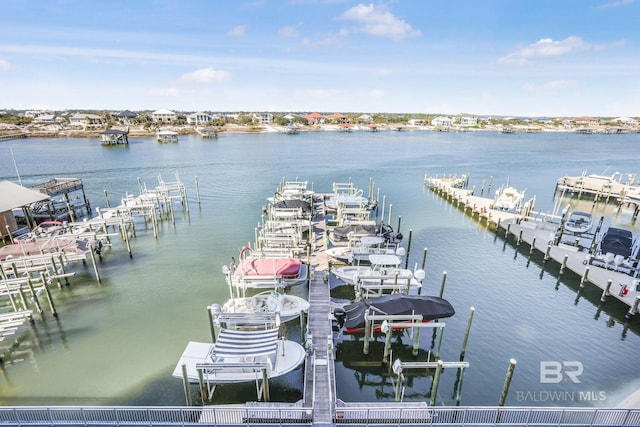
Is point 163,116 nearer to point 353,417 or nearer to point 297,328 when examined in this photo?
point 297,328

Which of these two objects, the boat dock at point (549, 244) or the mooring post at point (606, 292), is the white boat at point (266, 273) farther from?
the boat dock at point (549, 244)

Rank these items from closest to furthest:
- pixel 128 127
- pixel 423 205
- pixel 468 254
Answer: pixel 468 254 < pixel 423 205 < pixel 128 127

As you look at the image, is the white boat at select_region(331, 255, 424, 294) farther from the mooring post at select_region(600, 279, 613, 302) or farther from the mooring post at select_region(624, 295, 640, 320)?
the mooring post at select_region(624, 295, 640, 320)

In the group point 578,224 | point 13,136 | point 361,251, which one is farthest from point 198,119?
point 578,224

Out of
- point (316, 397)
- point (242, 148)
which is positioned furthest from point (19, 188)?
point (242, 148)

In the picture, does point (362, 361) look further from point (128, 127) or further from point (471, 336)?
point (128, 127)

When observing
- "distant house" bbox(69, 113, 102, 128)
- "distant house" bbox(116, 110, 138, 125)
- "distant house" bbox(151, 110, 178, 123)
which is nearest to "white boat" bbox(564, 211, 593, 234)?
"distant house" bbox(116, 110, 138, 125)
